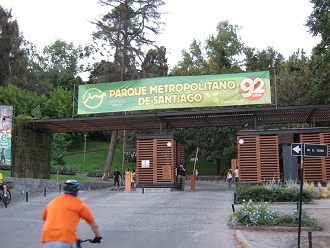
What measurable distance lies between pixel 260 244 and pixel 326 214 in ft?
17.6

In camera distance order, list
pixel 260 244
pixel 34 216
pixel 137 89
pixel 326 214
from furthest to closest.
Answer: pixel 137 89
pixel 34 216
pixel 326 214
pixel 260 244

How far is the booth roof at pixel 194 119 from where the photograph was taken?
23.0 m

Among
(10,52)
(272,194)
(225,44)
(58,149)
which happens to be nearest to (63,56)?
(10,52)

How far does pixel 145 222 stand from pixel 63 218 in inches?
340

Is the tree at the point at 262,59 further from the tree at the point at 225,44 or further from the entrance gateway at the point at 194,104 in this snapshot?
the entrance gateway at the point at 194,104

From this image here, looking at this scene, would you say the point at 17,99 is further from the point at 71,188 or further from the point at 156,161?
Result: the point at 71,188

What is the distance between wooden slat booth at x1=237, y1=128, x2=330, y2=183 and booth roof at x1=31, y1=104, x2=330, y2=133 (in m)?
1.10

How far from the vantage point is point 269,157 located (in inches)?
900

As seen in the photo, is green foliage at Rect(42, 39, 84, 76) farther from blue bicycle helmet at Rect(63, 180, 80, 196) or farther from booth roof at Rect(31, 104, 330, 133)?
blue bicycle helmet at Rect(63, 180, 80, 196)

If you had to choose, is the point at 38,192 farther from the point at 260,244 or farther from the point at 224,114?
the point at 260,244

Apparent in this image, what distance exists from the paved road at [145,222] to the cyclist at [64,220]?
484 cm

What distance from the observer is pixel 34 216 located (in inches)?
580

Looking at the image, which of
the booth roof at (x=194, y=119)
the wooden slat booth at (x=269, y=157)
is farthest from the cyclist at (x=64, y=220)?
the wooden slat booth at (x=269, y=157)

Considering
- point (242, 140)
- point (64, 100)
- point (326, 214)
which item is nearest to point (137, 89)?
point (242, 140)
